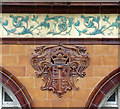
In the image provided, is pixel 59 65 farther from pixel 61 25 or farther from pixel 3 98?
pixel 3 98

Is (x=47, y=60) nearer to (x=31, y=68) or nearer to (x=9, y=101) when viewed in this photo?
(x=31, y=68)

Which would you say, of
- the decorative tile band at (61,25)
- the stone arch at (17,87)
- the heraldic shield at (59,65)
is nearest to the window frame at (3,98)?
the stone arch at (17,87)

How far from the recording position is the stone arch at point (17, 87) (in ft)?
17.7

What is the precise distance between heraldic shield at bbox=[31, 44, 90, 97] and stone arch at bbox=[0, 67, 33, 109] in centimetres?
33

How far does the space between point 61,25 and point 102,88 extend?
1.38 meters

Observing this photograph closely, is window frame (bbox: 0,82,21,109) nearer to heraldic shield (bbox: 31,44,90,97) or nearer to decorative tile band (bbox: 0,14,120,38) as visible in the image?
heraldic shield (bbox: 31,44,90,97)

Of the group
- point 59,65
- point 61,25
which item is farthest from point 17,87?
point 61,25

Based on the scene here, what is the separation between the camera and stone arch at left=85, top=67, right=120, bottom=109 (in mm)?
5383

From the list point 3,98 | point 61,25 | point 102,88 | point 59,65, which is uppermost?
point 61,25

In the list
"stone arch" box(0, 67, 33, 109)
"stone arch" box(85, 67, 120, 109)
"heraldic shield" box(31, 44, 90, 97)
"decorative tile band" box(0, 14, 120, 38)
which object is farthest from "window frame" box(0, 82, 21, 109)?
"stone arch" box(85, 67, 120, 109)

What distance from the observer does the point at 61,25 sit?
18.4 ft

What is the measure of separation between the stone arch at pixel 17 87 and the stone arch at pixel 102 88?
1.06 metres

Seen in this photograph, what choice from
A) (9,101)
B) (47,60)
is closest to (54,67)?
(47,60)

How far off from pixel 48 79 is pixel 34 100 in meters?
0.45
